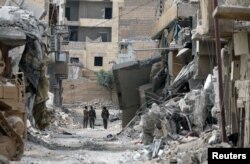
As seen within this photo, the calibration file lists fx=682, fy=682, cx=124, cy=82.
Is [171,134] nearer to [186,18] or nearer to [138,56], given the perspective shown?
[186,18]

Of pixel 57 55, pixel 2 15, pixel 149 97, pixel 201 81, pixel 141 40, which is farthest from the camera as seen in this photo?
pixel 141 40

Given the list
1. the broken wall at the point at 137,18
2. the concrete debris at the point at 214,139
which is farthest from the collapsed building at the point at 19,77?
the broken wall at the point at 137,18

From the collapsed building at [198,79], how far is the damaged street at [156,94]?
0.03 m

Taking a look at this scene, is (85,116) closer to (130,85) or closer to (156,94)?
(130,85)

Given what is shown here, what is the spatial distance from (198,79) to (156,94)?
7468 millimetres

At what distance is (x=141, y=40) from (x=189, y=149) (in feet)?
137

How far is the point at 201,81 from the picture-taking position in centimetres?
2377

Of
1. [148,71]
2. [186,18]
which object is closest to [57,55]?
[148,71]

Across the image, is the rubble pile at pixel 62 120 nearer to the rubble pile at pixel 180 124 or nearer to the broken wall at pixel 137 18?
the rubble pile at pixel 180 124

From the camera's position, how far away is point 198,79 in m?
23.3

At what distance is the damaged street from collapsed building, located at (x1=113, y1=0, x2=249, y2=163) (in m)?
0.03

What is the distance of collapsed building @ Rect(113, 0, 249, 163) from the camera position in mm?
14180

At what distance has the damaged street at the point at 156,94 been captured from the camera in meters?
13.9

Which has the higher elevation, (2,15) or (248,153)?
(2,15)
